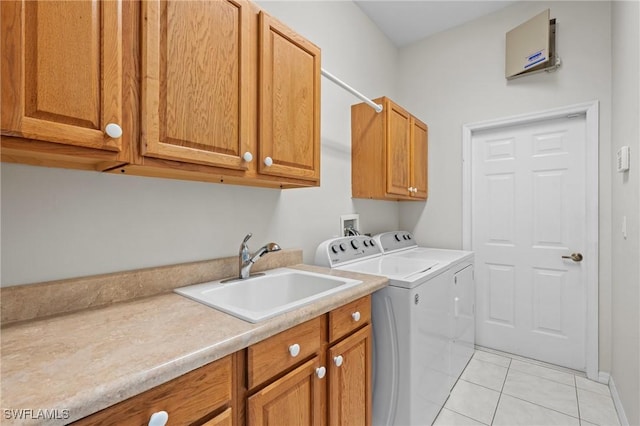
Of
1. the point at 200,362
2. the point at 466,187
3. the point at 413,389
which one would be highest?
the point at 466,187

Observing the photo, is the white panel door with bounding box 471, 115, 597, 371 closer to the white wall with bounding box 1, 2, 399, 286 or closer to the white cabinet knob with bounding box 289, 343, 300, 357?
the white wall with bounding box 1, 2, 399, 286

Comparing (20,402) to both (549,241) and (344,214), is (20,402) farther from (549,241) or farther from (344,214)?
(549,241)

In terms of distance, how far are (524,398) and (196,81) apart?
8.82ft

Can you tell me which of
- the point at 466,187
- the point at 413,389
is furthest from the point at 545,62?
the point at 413,389

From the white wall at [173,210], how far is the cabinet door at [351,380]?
0.73 meters

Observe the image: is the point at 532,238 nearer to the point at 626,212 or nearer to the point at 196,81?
the point at 626,212

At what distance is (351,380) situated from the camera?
4.16 feet

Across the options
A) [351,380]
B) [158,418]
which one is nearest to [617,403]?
[351,380]

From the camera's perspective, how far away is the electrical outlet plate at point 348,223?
2.29 metres

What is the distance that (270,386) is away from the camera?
902 millimetres

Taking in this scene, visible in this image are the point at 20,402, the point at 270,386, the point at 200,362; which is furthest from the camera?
the point at 270,386

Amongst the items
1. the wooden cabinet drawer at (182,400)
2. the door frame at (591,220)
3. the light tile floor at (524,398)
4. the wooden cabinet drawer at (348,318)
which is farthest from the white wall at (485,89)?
the wooden cabinet drawer at (182,400)

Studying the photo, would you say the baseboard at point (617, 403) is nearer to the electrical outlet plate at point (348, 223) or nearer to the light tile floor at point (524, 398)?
the light tile floor at point (524, 398)

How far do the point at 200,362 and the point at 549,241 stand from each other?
2.81m
